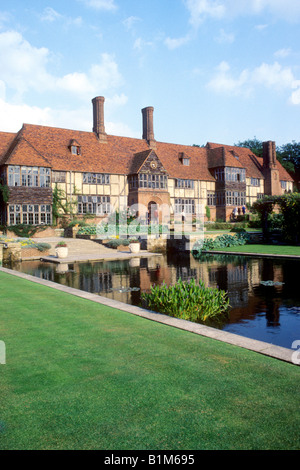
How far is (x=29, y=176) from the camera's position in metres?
35.6

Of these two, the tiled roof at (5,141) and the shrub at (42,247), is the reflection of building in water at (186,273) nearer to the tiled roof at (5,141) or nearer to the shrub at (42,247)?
the shrub at (42,247)

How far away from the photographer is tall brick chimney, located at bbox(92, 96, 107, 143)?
43.3 metres

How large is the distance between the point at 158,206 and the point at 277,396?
39444mm

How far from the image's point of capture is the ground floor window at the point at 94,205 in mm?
39406

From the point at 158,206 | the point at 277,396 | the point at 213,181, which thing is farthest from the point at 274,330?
the point at 213,181

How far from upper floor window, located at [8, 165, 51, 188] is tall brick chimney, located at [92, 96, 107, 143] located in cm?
996

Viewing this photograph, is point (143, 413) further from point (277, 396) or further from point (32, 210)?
point (32, 210)

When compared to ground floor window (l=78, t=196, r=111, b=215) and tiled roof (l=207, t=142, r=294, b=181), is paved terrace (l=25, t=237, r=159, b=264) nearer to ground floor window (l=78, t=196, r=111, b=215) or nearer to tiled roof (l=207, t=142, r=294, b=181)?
ground floor window (l=78, t=196, r=111, b=215)

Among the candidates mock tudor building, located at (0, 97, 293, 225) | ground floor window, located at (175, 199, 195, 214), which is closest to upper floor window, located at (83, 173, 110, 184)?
mock tudor building, located at (0, 97, 293, 225)

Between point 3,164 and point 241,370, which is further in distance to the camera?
point 3,164

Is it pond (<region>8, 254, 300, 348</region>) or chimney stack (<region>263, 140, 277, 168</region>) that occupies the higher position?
chimney stack (<region>263, 140, 277, 168</region>)

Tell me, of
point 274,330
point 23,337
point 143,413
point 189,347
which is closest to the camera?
point 143,413

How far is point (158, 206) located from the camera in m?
43.2

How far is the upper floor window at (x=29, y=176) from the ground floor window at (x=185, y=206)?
15.9 meters
